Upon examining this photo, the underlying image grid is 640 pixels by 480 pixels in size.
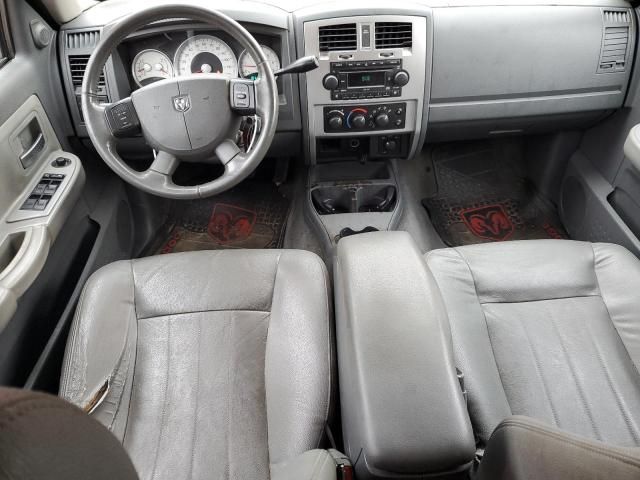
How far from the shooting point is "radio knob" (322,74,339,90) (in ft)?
5.45

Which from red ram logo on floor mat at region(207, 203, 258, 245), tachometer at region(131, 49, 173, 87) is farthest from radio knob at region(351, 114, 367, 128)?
red ram logo on floor mat at region(207, 203, 258, 245)

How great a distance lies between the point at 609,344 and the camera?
124cm

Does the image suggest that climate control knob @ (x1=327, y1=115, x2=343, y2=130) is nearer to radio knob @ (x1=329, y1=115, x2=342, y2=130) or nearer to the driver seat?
radio knob @ (x1=329, y1=115, x2=342, y2=130)

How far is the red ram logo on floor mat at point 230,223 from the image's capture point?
224 cm

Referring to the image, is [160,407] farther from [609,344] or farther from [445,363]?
[609,344]

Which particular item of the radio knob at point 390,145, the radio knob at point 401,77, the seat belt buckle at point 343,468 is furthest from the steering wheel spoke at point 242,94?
the seat belt buckle at point 343,468

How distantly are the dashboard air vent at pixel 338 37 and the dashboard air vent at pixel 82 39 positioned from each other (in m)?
0.70

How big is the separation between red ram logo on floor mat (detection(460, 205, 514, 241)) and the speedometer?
1.21m

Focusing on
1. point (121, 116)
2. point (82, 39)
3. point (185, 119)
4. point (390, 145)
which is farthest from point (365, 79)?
point (82, 39)

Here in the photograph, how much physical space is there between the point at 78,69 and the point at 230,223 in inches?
35.6

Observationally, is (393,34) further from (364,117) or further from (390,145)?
(390,145)

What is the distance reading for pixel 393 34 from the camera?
5.36 feet

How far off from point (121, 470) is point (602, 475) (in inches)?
20.5

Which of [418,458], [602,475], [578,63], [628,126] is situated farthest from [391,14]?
[602,475]
